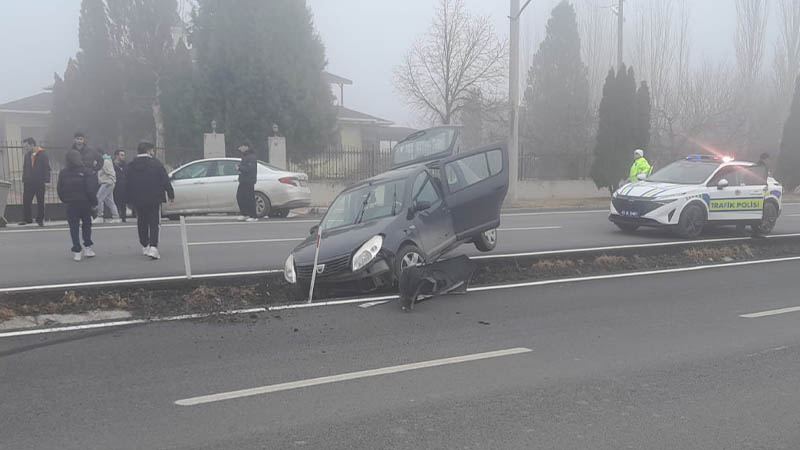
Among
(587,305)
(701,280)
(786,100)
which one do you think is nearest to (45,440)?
(587,305)

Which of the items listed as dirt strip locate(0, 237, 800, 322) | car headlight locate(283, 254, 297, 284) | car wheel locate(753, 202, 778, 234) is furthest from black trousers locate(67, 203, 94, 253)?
car wheel locate(753, 202, 778, 234)

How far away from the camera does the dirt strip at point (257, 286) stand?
25.7 ft

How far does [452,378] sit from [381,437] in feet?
4.12

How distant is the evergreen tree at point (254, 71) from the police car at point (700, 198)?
1649 centimetres

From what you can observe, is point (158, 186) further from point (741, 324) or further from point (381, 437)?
point (741, 324)

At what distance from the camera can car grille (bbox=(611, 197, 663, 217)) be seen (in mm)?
13680

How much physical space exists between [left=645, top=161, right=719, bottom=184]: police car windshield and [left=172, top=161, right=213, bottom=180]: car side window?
406 inches

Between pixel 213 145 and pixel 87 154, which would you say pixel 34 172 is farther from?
pixel 213 145

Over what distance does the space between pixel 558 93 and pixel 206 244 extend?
96.8 feet

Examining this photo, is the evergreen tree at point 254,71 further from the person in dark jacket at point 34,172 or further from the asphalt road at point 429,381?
the asphalt road at point 429,381

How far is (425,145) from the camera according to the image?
47.1 ft

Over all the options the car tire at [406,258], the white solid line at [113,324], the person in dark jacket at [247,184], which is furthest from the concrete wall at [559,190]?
the white solid line at [113,324]

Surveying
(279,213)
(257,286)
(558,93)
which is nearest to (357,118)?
(558,93)

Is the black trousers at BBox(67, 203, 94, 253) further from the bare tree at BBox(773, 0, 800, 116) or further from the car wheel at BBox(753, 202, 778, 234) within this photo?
the bare tree at BBox(773, 0, 800, 116)
